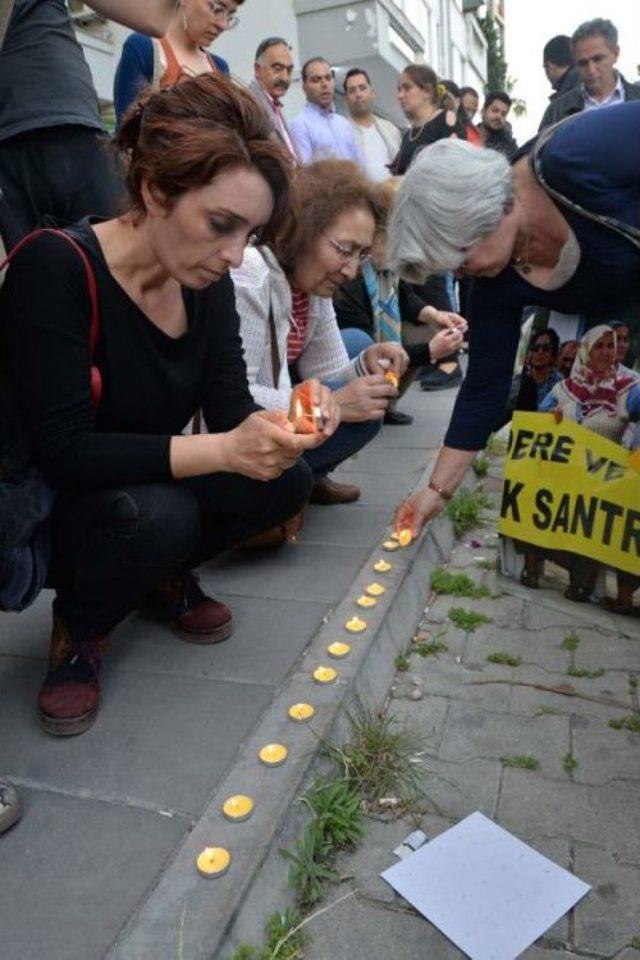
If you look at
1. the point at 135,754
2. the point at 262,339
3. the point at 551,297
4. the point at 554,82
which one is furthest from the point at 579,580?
the point at 554,82

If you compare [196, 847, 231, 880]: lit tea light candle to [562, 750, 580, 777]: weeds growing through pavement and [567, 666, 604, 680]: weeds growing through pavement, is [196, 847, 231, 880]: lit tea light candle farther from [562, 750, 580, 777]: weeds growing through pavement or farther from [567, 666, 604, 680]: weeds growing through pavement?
[567, 666, 604, 680]: weeds growing through pavement

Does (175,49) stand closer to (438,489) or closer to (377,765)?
(438,489)

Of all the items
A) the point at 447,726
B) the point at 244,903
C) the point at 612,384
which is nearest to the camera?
the point at 244,903

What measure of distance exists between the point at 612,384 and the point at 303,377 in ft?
4.07

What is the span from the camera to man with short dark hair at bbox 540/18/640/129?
14.0 feet

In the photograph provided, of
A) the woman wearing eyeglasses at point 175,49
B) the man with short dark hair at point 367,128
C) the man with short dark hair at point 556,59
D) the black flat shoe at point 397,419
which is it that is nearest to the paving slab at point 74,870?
the woman wearing eyeglasses at point 175,49

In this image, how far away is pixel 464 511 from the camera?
312cm

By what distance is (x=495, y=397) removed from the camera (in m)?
2.40

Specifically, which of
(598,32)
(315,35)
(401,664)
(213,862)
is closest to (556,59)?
(598,32)

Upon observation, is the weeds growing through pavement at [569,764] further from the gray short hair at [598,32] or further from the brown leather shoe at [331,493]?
the gray short hair at [598,32]

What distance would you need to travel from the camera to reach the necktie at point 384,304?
11.2ft

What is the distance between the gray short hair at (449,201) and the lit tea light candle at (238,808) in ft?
4.43

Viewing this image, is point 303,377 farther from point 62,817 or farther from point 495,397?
point 62,817

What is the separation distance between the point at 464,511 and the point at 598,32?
296 cm
